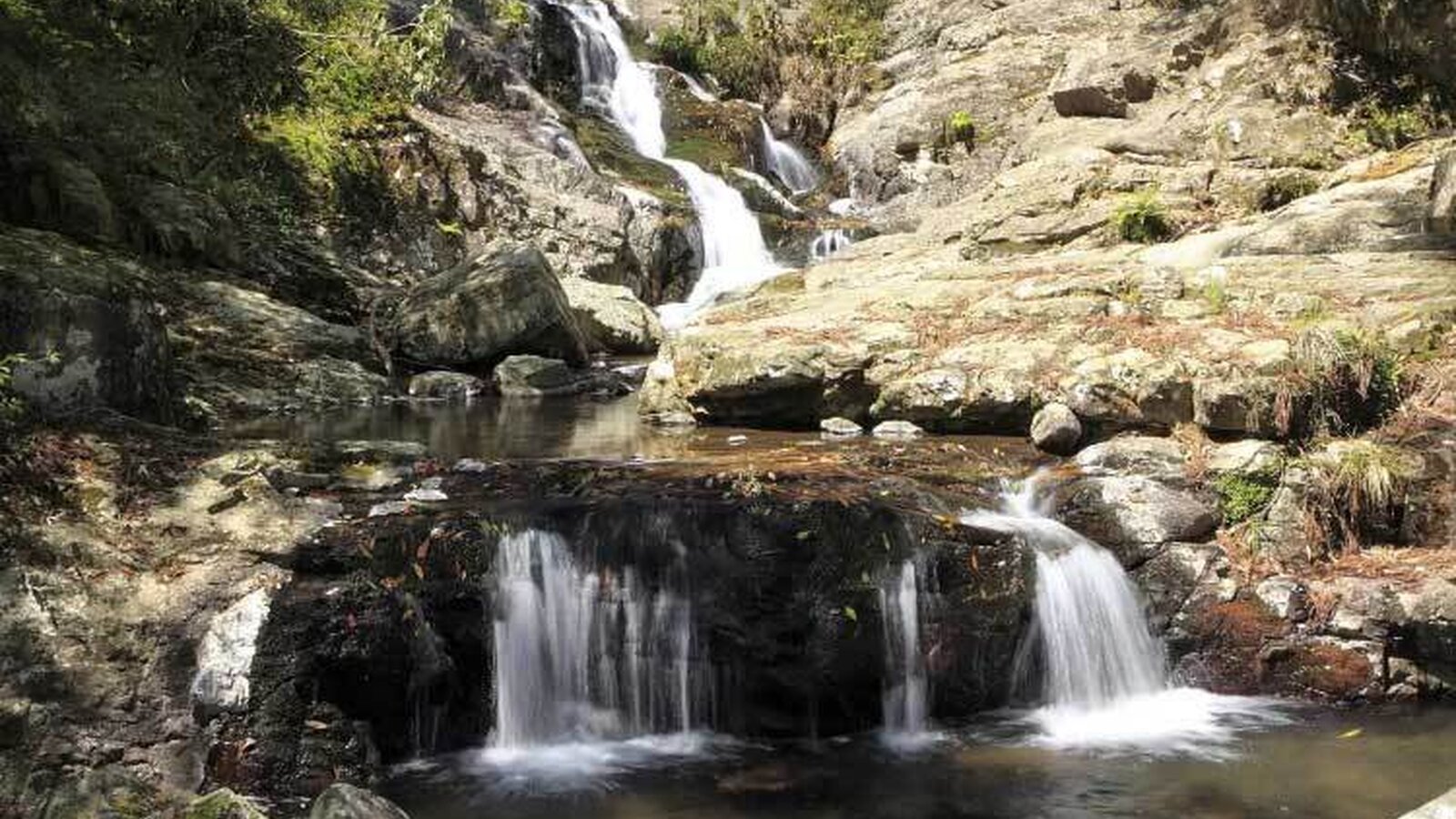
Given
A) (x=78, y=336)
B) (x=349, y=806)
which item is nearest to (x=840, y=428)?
(x=78, y=336)

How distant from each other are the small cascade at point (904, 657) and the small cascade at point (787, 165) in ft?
62.9

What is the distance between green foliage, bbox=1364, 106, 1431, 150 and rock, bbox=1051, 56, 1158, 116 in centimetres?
440

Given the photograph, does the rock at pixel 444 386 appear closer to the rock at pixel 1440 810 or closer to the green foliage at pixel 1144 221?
the green foliage at pixel 1144 221

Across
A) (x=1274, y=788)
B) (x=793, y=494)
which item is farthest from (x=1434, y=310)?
(x=793, y=494)

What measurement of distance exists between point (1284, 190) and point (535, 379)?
31.3ft

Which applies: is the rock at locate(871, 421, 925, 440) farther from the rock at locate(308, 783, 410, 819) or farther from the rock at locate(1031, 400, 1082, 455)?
the rock at locate(308, 783, 410, 819)

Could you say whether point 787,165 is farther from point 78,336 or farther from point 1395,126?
point 78,336

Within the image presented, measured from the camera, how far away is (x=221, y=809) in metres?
3.73

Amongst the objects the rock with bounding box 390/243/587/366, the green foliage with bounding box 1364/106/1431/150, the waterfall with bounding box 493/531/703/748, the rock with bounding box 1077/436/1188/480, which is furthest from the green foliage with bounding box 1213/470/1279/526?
the green foliage with bounding box 1364/106/1431/150

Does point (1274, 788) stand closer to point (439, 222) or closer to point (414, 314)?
→ point (414, 314)

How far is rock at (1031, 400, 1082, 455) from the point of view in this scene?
27.2ft

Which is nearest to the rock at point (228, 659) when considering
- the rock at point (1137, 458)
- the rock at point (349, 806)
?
the rock at point (349, 806)

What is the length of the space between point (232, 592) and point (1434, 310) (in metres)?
8.45

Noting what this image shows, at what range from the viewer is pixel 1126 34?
20297 millimetres
